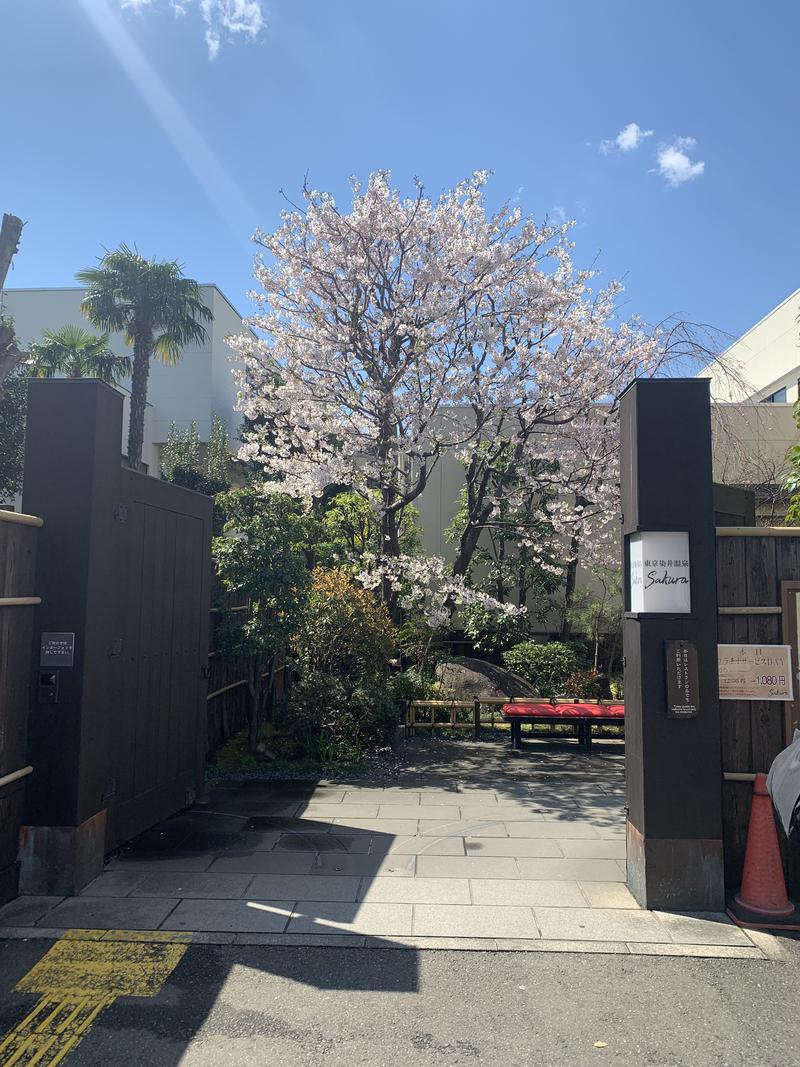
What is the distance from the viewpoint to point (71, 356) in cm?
1878

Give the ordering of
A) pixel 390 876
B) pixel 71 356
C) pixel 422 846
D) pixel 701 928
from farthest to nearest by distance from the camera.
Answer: pixel 71 356 → pixel 422 846 → pixel 390 876 → pixel 701 928

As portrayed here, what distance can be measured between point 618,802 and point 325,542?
5.91 m

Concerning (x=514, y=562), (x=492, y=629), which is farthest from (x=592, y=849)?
(x=514, y=562)

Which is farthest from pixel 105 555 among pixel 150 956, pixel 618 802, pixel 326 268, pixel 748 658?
pixel 326 268

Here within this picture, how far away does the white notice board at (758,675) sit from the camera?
504 cm

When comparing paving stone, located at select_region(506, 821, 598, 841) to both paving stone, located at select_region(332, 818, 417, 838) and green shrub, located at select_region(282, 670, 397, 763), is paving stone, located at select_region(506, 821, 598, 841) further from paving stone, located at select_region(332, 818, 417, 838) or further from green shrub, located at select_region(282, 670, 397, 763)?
green shrub, located at select_region(282, 670, 397, 763)

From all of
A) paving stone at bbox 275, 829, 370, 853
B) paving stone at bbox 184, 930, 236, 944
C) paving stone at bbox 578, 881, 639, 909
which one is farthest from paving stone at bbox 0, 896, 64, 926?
paving stone at bbox 578, 881, 639, 909

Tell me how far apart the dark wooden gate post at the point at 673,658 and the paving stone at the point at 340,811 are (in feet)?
8.56

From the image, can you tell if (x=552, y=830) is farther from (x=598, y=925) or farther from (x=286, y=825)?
(x=286, y=825)

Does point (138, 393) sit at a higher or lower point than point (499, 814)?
higher

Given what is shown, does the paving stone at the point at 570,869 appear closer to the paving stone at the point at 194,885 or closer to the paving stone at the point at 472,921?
the paving stone at the point at 472,921

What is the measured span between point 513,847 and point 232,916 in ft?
7.90

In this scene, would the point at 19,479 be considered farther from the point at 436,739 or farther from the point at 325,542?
the point at 436,739

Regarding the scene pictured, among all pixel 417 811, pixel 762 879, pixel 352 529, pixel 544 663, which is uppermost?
pixel 352 529
